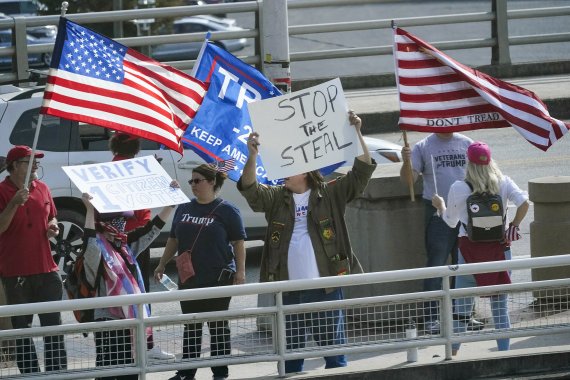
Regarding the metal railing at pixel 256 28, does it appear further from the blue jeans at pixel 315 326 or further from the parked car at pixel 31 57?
the blue jeans at pixel 315 326

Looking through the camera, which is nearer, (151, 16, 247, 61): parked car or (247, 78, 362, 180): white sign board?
(247, 78, 362, 180): white sign board

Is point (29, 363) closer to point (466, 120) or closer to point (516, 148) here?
point (466, 120)

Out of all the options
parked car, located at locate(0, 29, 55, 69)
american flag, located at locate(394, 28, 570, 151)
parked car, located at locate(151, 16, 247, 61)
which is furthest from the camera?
parked car, located at locate(151, 16, 247, 61)

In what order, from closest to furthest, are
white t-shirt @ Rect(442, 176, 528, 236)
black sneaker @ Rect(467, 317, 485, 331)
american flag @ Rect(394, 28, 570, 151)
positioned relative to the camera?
black sneaker @ Rect(467, 317, 485, 331) → white t-shirt @ Rect(442, 176, 528, 236) → american flag @ Rect(394, 28, 570, 151)

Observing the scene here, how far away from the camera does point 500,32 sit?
21.8 metres

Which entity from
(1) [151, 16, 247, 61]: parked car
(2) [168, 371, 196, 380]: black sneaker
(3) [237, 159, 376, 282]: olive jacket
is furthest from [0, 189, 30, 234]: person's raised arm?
Answer: (1) [151, 16, 247, 61]: parked car

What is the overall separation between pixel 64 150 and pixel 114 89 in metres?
3.72

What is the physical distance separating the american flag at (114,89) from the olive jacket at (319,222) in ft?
2.70

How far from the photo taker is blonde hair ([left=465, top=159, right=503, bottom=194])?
9.29m

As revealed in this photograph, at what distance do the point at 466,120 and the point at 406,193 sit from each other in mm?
904

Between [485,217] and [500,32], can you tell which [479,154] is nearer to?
[485,217]

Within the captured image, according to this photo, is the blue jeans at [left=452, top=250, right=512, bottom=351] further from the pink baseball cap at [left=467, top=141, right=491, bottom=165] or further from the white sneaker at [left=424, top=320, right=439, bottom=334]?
the pink baseball cap at [left=467, top=141, right=491, bottom=165]

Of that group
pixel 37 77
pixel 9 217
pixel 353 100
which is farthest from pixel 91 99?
pixel 353 100

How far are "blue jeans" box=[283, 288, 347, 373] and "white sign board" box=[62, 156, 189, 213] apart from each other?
113 centimetres
